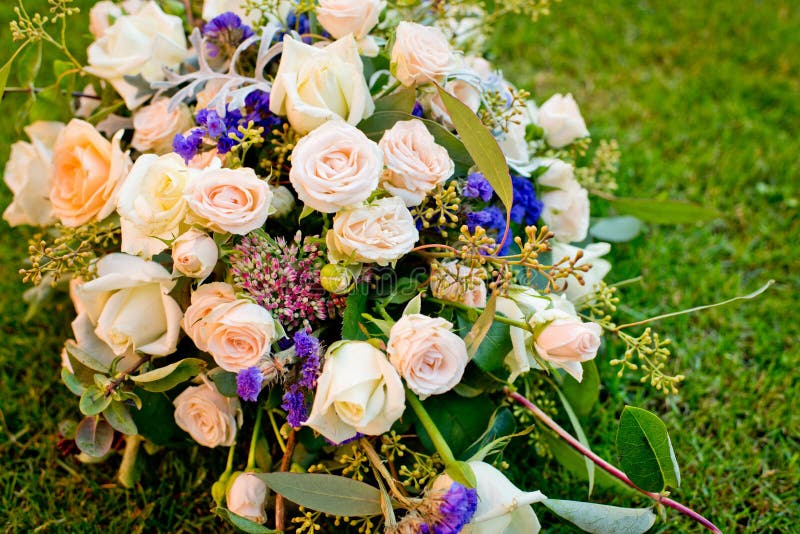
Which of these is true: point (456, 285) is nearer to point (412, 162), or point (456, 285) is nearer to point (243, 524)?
point (412, 162)

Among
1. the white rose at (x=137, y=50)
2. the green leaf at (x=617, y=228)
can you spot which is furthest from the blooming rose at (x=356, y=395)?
the green leaf at (x=617, y=228)

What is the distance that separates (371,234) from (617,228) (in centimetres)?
92

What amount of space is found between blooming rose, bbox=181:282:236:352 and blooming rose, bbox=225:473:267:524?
23cm

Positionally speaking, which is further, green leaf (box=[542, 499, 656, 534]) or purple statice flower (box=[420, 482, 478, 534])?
green leaf (box=[542, 499, 656, 534])

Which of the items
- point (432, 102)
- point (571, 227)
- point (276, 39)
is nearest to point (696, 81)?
point (571, 227)

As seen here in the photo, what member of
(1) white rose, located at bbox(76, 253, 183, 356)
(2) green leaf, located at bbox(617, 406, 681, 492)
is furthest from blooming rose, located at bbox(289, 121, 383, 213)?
(2) green leaf, located at bbox(617, 406, 681, 492)

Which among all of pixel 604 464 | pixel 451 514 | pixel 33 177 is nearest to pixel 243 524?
pixel 451 514

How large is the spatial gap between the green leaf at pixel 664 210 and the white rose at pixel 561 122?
0.98 ft

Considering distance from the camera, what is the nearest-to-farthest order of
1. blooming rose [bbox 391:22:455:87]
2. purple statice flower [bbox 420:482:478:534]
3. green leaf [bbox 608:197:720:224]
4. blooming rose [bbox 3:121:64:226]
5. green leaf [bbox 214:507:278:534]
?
purple statice flower [bbox 420:482:478:534]
green leaf [bbox 214:507:278:534]
blooming rose [bbox 391:22:455:87]
blooming rose [bbox 3:121:64:226]
green leaf [bbox 608:197:720:224]

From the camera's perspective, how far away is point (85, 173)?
1217 mm

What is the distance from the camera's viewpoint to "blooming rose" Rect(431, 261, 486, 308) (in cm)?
105

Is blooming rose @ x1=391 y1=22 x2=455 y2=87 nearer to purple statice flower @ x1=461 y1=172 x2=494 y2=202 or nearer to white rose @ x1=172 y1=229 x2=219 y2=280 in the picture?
purple statice flower @ x1=461 y1=172 x2=494 y2=202

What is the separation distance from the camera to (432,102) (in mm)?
1205

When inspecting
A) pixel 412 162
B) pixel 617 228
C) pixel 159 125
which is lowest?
pixel 617 228
